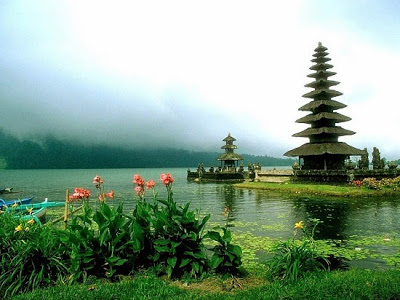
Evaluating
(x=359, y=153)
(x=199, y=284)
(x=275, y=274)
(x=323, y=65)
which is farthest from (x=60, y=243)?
(x=323, y=65)

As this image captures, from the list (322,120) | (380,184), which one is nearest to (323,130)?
(322,120)

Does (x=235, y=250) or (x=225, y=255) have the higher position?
(x=235, y=250)

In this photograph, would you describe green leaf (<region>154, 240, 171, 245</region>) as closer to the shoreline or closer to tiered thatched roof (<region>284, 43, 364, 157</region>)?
the shoreline

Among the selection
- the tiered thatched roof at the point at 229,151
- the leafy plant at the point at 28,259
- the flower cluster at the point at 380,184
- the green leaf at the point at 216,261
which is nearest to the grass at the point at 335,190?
the flower cluster at the point at 380,184

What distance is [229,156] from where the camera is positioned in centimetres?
6331

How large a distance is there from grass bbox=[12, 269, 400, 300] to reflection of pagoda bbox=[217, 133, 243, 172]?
5680cm

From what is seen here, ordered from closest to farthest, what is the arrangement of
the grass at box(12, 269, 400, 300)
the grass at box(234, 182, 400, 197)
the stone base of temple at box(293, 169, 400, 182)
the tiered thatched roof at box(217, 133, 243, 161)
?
the grass at box(12, 269, 400, 300) < the grass at box(234, 182, 400, 197) < the stone base of temple at box(293, 169, 400, 182) < the tiered thatched roof at box(217, 133, 243, 161)

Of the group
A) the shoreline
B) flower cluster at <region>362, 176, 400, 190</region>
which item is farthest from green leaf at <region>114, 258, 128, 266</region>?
flower cluster at <region>362, 176, 400, 190</region>

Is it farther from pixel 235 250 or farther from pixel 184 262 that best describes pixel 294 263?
pixel 184 262

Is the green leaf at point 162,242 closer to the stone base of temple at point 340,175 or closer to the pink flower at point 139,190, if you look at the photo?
the pink flower at point 139,190

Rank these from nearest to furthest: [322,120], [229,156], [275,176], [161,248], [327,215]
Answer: [161,248] < [327,215] < [322,120] < [275,176] < [229,156]

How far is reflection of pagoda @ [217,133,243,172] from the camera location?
62906 millimetres

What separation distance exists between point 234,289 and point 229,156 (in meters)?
57.9

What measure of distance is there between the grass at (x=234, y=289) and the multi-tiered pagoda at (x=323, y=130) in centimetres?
3105
